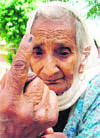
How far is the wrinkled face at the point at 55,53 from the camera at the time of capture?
171 cm

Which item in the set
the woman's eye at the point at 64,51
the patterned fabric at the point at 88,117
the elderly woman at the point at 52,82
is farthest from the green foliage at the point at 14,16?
the patterned fabric at the point at 88,117

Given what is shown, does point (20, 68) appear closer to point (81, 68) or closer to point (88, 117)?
point (88, 117)

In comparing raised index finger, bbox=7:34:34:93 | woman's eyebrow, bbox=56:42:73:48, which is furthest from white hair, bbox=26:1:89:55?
raised index finger, bbox=7:34:34:93

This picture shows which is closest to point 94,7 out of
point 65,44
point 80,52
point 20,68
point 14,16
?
point 14,16

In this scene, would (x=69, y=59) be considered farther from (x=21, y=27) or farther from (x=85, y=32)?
(x=21, y=27)

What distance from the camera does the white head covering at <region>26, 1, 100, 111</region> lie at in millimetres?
1885

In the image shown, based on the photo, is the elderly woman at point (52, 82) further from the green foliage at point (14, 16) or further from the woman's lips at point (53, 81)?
the green foliage at point (14, 16)

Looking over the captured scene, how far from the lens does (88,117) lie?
1.54 meters

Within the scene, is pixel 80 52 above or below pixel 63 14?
below

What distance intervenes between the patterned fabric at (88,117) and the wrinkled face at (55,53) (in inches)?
7.9

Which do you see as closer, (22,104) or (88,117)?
(22,104)

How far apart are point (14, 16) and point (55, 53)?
30.4 ft

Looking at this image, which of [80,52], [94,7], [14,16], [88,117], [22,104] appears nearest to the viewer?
A: [22,104]

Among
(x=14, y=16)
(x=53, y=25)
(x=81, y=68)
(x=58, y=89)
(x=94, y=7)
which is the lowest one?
(x=58, y=89)
